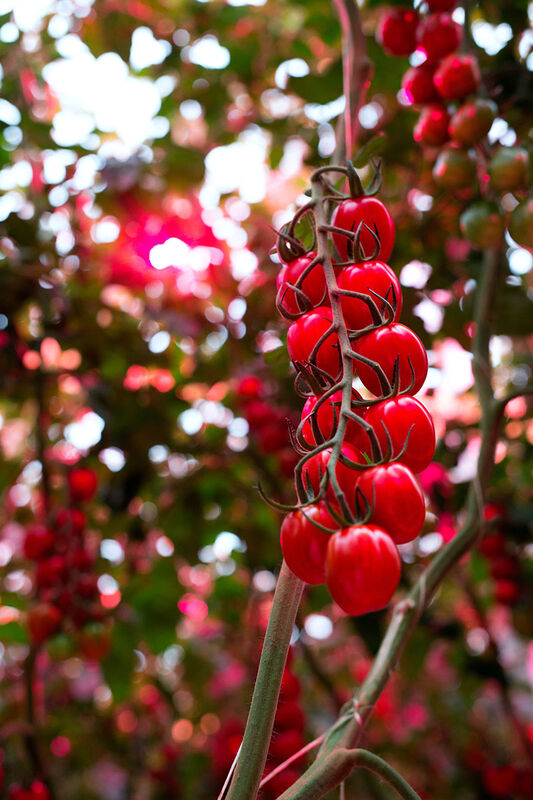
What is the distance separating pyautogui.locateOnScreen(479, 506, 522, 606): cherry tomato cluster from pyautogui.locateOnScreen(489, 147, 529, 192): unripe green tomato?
0.77 meters

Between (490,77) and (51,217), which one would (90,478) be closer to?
(51,217)

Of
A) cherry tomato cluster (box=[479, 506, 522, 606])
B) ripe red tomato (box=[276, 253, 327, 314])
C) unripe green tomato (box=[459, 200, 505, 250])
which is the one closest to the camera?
ripe red tomato (box=[276, 253, 327, 314])

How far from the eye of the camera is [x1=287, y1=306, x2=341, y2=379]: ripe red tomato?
0.41 metres

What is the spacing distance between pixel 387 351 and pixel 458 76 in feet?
1.76

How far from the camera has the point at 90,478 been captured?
50.8 inches

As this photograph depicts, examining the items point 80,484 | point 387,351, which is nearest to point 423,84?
point 387,351

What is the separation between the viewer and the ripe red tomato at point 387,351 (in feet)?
1.34

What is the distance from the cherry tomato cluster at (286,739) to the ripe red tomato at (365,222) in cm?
79

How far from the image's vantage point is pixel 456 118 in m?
0.79

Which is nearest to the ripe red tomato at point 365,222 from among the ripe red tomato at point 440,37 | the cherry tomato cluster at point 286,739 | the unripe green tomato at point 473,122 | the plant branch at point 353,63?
the plant branch at point 353,63

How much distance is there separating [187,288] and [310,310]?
55.4 inches

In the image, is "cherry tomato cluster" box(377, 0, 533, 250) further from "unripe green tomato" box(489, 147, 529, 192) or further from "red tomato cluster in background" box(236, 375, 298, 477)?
"red tomato cluster in background" box(236, 375, 298, 477)

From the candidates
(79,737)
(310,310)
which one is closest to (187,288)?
(79,737)

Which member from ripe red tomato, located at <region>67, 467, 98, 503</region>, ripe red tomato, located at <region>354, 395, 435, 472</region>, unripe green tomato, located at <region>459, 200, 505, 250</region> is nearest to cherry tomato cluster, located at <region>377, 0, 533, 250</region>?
unripe green tomato, located at <region>459, 200, 505, 250</region>
